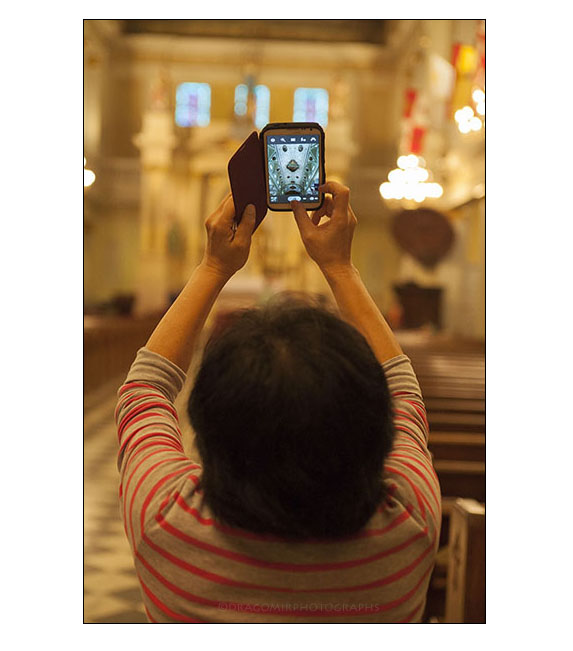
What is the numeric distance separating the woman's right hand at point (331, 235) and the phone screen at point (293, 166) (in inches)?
0.9

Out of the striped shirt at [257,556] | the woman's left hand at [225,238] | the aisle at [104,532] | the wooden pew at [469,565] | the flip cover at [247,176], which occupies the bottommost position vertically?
the aisle at [104,532]

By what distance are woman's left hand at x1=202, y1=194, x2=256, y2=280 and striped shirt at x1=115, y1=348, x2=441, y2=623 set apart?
36 cm

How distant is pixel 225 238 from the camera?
4.58ft

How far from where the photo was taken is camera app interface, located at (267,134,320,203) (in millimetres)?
1425

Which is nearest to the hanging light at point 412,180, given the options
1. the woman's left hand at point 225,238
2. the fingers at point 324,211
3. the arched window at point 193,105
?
the arched window at point 193,105

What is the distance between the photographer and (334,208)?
1426mm

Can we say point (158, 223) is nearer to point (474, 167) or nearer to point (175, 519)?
point (474, 167)

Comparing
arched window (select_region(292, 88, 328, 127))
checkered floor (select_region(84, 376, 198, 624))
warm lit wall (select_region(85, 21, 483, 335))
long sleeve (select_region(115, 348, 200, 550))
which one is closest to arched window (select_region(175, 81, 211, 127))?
warm lit wall (select_region(85, 21, 483, 335))

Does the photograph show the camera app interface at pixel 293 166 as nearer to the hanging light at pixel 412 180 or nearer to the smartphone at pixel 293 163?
the smartphone at pixel 293 163

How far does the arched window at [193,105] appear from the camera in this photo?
69.5 ft

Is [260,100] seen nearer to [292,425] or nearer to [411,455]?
[411,455]

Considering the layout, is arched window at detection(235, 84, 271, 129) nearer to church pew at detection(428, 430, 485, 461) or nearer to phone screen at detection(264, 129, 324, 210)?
church pew at detection(428, 430, 485, 461)

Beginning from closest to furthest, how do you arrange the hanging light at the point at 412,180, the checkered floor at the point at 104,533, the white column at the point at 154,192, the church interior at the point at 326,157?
1. the checkered floor at the point at 104,533
2. the church interior at the point at 326,157
3. the hanging light at the point at 412,180
4. the white column at the point at 154,192
